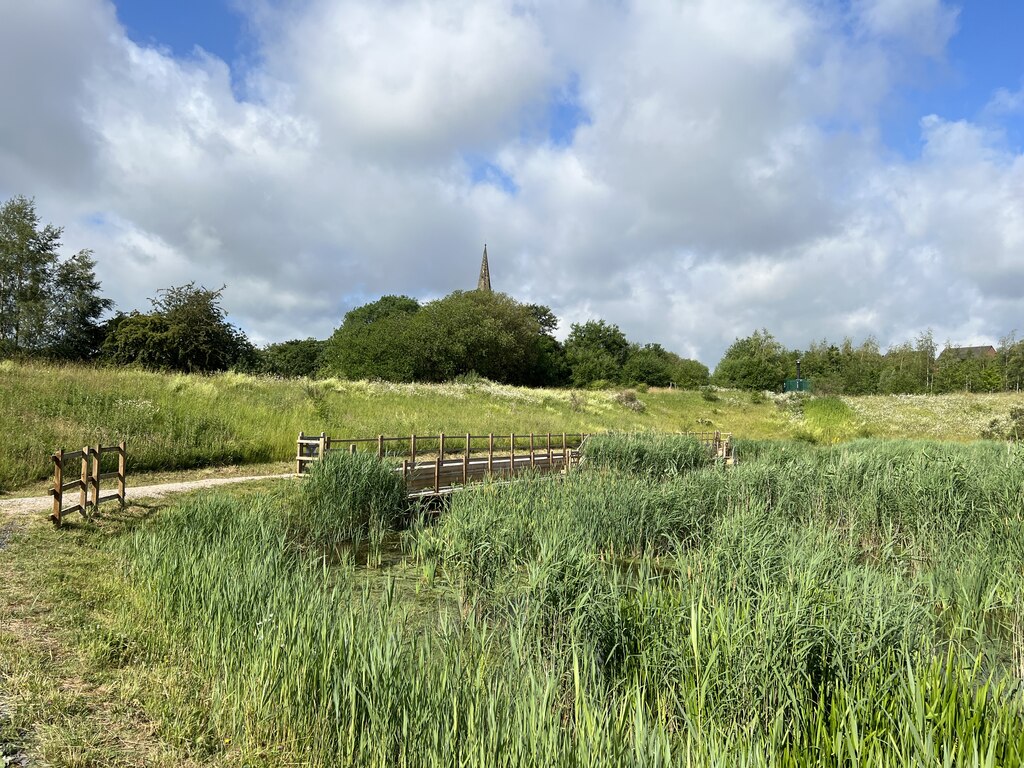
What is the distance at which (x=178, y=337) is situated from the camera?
84.5 ft

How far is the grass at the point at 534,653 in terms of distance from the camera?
297cm

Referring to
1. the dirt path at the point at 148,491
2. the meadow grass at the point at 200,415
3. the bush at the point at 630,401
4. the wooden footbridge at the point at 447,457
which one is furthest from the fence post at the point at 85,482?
the bush at the point at 630,401

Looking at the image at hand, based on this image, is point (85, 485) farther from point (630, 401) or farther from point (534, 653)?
point (630, 401)

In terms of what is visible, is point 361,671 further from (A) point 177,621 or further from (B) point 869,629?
(B) point 869,629

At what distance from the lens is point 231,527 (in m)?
7.48

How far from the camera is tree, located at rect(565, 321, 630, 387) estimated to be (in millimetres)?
60156

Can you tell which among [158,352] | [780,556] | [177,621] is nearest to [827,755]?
[780,556]

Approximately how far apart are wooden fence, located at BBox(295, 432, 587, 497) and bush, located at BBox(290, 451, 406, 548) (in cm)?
70

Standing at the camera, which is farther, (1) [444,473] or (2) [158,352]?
(2) [158,352]

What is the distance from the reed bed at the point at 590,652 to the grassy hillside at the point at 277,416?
789cm

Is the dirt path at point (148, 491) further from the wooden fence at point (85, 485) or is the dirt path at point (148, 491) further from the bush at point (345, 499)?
the bush at point (345, 499)

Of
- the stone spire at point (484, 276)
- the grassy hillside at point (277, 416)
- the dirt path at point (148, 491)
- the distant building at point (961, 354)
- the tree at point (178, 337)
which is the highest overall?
the stone spire at point (484, 276)

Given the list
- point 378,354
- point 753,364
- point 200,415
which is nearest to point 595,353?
point 753,364

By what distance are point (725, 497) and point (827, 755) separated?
743 centimetres
